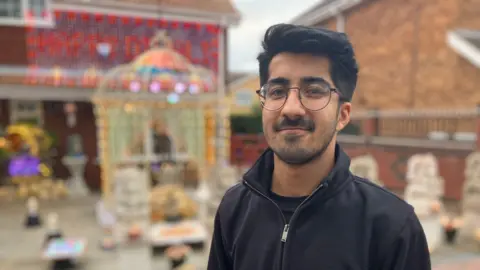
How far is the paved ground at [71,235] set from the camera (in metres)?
4.34

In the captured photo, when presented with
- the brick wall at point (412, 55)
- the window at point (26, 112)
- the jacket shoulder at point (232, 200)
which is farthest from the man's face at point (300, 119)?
the window at point (26, 112)

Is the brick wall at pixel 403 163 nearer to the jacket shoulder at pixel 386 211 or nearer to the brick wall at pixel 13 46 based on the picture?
the jacket shoulder at pixel 386 211

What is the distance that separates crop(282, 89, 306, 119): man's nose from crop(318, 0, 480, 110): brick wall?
6365 millimetres

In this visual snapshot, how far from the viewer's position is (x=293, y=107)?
3.68ft

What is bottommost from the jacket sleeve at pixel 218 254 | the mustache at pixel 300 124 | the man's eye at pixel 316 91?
the jacket sleeve at pixel 218 254

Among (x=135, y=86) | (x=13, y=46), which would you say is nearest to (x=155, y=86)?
(x=135, y=86)

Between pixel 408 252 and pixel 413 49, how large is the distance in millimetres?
8009

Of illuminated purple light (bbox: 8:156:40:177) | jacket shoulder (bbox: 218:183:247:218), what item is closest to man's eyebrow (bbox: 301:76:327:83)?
jacket shoulder (bbox: 218:183:247:218)

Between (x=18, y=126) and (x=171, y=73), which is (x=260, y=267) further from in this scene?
(x=18, y=126)

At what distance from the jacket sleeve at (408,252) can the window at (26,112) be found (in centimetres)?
947

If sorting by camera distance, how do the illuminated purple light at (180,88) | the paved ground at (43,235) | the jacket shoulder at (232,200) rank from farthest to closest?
the illuminated purple light at (180,88)
the paved ground at (43,235)
the jacket shoulder at (232,200)

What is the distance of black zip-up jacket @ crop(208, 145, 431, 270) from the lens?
1093 mm

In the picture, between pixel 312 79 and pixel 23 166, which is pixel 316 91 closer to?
pixel 312 79

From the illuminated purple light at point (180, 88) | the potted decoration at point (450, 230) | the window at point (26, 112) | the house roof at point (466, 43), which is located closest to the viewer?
the potted decoration at point (450, 230)
